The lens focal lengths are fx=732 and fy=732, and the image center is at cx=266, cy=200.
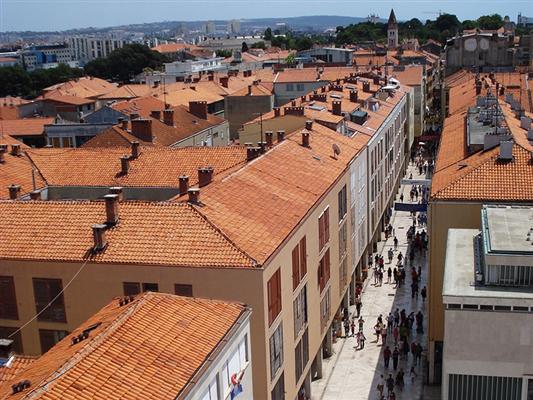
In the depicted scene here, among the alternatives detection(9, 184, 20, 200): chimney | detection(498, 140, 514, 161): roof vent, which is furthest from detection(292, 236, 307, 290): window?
detection(9, 184, 20, 200): chimney

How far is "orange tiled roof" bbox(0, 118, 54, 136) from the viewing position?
236 ft

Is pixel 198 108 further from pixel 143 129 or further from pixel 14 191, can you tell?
pixel 14 191

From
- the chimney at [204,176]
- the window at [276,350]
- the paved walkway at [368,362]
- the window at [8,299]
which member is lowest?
the paved walkway at [368,362]

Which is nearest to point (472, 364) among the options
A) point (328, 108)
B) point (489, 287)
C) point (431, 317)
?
point (489, 287)

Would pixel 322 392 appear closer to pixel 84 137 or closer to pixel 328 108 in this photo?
pixel 328 108

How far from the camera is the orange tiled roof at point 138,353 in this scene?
621 inches

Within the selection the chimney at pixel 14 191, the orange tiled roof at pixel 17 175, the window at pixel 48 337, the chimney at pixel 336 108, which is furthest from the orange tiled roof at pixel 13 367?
the chimney at pixel 336 108

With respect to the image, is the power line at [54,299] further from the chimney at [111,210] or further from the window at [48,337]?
the chimney at [111,210]

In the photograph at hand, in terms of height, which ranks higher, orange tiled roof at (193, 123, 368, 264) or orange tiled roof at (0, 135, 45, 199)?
orange tiled roof at (193, 123, 368, 264)

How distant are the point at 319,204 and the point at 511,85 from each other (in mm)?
52744

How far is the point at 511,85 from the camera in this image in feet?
254

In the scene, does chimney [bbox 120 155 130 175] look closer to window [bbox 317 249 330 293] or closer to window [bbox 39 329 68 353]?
window [bbox 317 249 330 293]

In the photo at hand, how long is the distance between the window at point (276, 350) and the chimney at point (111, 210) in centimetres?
714

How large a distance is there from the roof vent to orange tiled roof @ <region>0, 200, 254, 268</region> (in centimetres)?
1434
